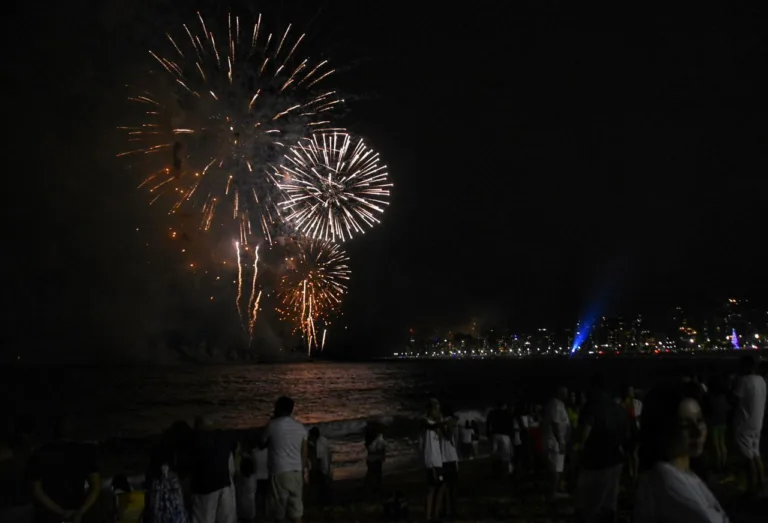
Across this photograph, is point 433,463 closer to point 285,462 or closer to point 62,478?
point 285,462

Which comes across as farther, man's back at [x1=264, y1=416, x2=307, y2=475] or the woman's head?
man's back at [x1=264, y1=416, x2=307, y2=475]

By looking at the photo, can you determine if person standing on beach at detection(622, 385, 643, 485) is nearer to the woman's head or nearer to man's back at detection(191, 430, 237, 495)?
man's back at detection(191, 430, 237, 495)

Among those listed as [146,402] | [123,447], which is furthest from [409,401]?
[123,447]

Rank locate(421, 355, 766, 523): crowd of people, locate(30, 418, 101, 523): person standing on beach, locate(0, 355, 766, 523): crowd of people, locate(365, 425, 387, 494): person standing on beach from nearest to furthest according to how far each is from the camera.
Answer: locate(421, 355, 766, 523): crowd of people < locate(0, 355, 766, 523): crowd of people < locate(30, 418, 101, 523): person standing on beach < locate(365, 425, 387, 494): person standing on beach

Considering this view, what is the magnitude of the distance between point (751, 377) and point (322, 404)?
2248 inches

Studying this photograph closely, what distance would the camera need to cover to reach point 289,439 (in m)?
8.05

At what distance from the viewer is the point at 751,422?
358 inches

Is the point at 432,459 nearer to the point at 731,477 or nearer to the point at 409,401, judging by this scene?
the point at 731,477

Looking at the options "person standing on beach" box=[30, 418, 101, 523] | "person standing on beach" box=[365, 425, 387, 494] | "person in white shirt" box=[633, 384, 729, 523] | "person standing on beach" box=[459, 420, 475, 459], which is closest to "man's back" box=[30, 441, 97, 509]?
"person standing on beach" box=[30, 418, 101, 523]

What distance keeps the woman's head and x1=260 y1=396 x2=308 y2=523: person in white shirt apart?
5498mm

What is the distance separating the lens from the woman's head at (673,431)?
9.78ft

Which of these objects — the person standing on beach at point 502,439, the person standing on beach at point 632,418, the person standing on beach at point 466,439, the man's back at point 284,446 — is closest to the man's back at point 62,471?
the man's back at point 284,446

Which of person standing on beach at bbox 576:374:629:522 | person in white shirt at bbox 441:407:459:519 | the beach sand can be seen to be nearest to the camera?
person standing on beach at bbox 576:374:629:522

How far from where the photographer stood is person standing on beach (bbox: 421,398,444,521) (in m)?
9.55
